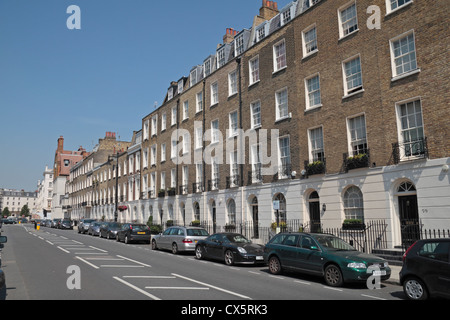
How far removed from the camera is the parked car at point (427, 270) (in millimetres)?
8391

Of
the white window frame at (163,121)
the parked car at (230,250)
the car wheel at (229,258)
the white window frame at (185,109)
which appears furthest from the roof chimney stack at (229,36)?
the car wheel at (229,258)

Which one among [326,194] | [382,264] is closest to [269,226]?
[326,194]

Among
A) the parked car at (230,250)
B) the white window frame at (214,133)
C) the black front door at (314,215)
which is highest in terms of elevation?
the white window frame at (214,133)

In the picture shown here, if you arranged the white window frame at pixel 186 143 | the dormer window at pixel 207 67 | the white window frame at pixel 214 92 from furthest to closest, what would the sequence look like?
the white window frame at pixel 186 143, the dormer window at pixel 207 67, the white window frame at pixel 214 92

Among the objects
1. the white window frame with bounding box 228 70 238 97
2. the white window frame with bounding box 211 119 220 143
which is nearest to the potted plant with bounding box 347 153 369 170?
the white window frame with bounding box 228 70 238 97

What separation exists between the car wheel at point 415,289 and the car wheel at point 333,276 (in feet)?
6.45

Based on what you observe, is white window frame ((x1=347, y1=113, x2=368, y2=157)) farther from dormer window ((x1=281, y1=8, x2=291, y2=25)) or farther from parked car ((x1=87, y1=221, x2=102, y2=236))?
parked car ((x1=87, y1=221, x2=102, y2=236))

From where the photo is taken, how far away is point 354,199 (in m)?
17.7

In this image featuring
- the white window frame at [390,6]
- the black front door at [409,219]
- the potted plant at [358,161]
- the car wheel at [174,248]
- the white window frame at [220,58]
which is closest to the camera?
the black front door at [409,219]

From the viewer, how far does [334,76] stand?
61.9 ft

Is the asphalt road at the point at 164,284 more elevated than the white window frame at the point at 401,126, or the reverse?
the white window frame at the point at 401,126

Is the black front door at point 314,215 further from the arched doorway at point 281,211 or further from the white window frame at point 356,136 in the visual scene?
the white window frame at point 356,136

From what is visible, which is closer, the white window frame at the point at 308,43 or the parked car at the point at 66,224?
the white window frame at the point at 308,43
